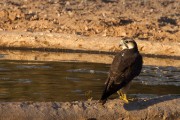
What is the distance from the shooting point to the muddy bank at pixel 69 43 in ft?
57.8

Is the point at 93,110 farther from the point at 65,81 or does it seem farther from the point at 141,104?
the point at 65,81

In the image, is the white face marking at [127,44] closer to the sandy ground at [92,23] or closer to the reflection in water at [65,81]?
the reflection in water at [65,81]

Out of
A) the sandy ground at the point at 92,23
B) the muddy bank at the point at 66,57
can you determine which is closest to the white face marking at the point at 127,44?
the muddy bank at the point at 66,57

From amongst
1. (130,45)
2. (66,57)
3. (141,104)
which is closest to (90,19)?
(66,57)

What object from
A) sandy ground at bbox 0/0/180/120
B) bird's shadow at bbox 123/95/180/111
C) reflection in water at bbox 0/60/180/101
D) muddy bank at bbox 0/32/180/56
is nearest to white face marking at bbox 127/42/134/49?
bird's shadow at bbox 123/95/180/111

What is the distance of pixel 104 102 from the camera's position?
8.73m

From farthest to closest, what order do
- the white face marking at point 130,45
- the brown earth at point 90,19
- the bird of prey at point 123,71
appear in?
the brown earth at point 90,19 < the white face marking at point 130,45 < the bird of prey at point 123,71

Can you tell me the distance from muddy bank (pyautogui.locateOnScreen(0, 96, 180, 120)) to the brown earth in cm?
967

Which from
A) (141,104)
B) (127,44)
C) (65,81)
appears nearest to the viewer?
(141,104)

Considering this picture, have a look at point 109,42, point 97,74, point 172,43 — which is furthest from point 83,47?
point 97,74

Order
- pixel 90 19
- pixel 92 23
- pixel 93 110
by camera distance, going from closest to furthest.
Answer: pixel 93 110
pixel 92 23
pixel 90 19

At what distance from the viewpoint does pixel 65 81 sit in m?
12.1

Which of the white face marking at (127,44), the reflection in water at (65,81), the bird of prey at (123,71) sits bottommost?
the reflection in water at (65,81)

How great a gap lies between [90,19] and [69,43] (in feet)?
8.59
